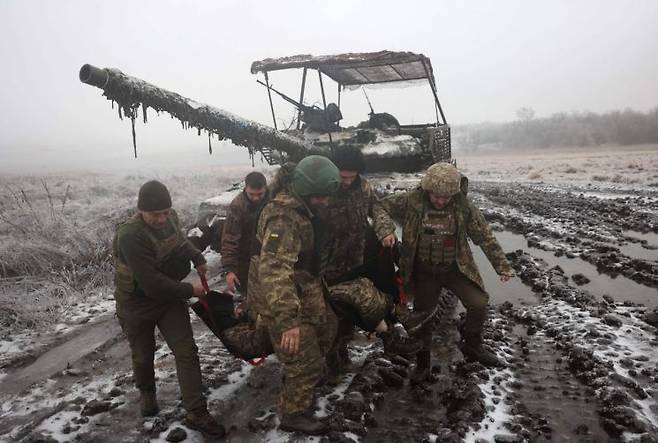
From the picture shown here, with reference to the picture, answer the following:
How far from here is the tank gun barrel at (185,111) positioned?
4586 mm

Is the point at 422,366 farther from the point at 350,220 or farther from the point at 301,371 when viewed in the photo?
the point at 350,220

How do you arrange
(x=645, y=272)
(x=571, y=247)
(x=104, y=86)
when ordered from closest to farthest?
1. (x=104, y=86)
2. (x=645, y=272)
3. (x=571, y=247)

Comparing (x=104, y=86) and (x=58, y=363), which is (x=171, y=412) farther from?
(x=104, y=86)

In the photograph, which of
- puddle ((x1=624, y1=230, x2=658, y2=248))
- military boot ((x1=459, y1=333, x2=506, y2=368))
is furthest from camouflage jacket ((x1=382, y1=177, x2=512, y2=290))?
puddle ((x1=624, y1=230, x2=658, y2=248))

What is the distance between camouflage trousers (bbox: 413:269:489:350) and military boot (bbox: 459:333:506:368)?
2.0 inches

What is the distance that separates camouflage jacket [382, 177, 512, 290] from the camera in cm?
377

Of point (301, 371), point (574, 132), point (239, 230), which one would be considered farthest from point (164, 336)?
point (574, 132)

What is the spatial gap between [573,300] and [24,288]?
677cm

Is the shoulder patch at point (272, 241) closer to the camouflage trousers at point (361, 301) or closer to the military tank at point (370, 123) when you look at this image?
the camouflage trousers at point (361, 301)

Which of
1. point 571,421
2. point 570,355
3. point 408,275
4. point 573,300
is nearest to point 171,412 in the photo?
point 408,275

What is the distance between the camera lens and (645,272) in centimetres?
599

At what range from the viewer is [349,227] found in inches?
141

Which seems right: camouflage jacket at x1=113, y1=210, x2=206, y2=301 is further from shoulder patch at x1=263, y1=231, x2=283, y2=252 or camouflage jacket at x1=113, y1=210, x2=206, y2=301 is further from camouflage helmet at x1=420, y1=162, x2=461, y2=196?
camouflage helmet at x1=420, y1=162, x2=461, y2=196

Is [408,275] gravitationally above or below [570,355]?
above
